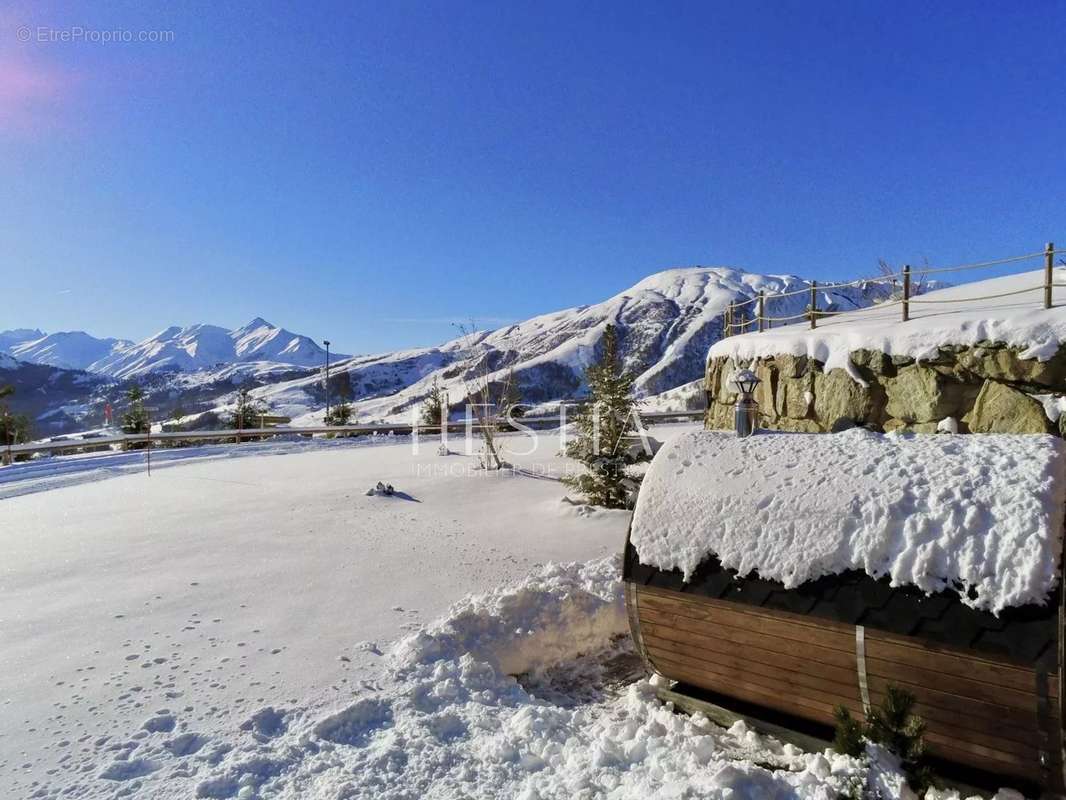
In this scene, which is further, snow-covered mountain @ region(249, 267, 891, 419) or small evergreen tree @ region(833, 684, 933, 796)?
snow-covered mountain @ region(249, 267, 891, 419)

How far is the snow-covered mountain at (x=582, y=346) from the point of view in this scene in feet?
302

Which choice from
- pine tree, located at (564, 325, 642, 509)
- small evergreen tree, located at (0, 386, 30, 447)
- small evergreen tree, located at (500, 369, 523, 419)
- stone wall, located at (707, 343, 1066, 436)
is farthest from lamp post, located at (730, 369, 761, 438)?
small evergreen tree, located at (0, 386, 30, 447)

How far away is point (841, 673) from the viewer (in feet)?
9.33

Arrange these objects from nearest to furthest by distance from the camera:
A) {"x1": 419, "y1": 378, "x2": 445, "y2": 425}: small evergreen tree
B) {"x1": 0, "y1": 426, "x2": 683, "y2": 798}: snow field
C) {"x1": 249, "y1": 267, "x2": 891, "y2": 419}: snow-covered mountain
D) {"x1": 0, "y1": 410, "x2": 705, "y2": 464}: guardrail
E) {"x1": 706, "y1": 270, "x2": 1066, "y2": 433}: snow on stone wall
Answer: {"x1": 0, "y1": 426, "x2": 683, "y2": 798}: snow field, {"x1": 706, "y1": 270, "x2": 1066, "y2": 433}: snow on stone wall, {"x1": 0, "y1": 410, "x2": 705, "y2": 464}: guardrail, {"x1": 419, "y1": 378, "x2": 445, "y2": 425}: small evergreen tree, {"x1": 249, "y1": 267, "x2": 891, "y2": 419}: snow-covered mountain

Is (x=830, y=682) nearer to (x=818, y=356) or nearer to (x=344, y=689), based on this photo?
(x=344, y=689)

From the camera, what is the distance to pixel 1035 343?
199 inches

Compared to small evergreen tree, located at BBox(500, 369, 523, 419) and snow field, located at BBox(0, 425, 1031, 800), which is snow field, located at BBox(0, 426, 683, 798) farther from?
small evergreen tree, located at BBox(500, 369, 523, 419)

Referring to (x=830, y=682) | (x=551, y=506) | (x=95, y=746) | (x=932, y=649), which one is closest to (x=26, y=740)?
(x=95, y=746)

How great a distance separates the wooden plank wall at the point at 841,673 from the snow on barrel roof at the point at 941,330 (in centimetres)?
400

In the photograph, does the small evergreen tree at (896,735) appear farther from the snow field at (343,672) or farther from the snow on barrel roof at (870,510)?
the snow on barrel roof at (870,510)

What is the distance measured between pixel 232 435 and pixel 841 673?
18.1 meters

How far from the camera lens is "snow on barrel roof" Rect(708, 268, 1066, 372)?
514 centimetres

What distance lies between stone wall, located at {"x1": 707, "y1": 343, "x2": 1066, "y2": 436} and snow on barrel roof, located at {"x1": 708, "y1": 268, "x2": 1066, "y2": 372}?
92mm

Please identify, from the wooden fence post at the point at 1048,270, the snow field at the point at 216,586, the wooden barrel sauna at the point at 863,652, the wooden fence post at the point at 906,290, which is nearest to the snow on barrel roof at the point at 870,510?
the wooden barrel sauna at the point at 863,652
